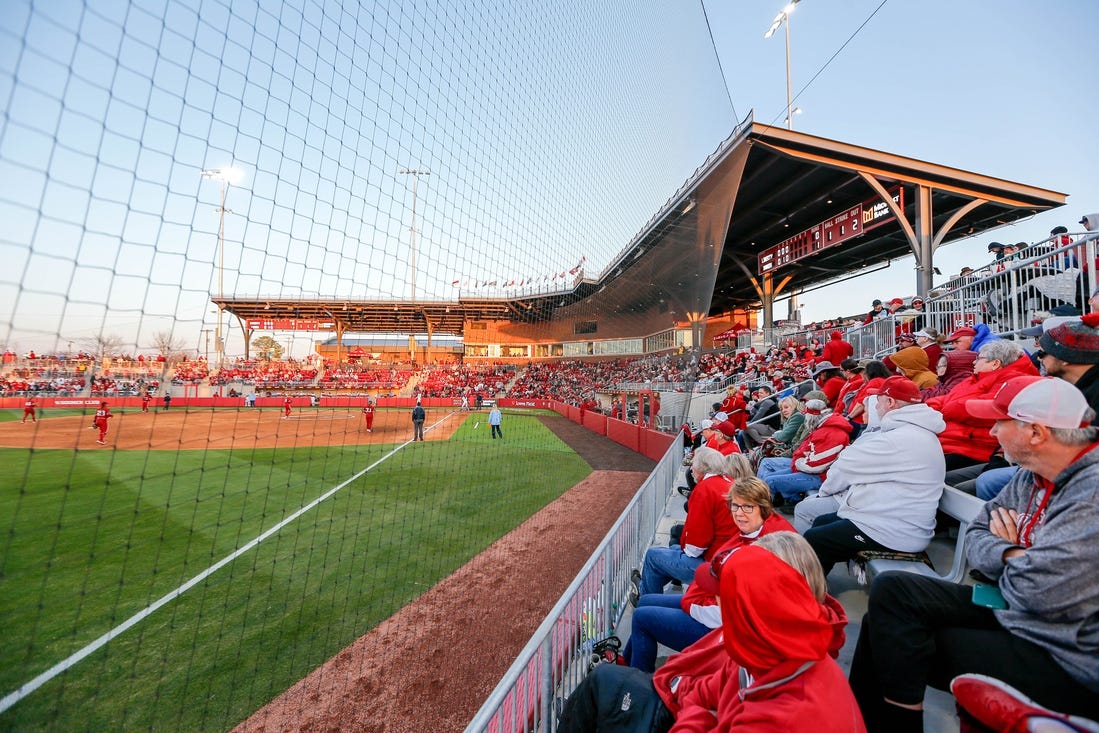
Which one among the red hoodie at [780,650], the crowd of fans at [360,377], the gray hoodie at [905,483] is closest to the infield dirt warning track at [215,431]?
the crowd of fans at [360,377]

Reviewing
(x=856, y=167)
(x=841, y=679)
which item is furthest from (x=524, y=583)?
(x=856, y=167)

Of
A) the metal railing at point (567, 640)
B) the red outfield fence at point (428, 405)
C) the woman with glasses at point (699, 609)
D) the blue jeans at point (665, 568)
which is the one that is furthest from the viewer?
the red outfield fence at point (428, 405)

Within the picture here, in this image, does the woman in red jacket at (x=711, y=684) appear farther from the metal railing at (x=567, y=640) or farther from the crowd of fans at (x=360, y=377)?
the crowd of fans at (x=360, y=377)

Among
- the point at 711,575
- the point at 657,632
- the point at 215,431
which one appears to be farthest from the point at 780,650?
the point at 215,431

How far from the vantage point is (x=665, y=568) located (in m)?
3.27

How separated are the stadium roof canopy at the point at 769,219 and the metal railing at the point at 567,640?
16.5 ft

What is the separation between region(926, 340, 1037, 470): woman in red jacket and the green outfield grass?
5348 millimetres

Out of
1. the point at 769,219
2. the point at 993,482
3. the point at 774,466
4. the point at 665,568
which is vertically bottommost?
the point at 665,568

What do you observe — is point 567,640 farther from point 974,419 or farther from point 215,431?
point 215,431

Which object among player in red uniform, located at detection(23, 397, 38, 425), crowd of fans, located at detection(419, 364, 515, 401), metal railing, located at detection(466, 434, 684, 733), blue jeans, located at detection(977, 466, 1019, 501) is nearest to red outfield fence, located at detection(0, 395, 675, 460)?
player in red uniform, located at detection(23, 397, 38, 425)

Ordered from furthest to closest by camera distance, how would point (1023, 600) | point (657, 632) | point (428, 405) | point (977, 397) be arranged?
point (428, 405) → point (977, 397) → point (657, 632) → point (1023, 600)

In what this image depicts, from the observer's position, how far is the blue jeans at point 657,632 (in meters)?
2.34

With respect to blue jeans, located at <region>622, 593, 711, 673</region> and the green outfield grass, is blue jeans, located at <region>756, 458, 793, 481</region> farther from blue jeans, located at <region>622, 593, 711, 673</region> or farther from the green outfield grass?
the green outfield grass

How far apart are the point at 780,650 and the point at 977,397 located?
9.16 feet
